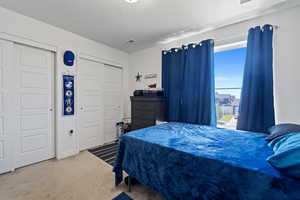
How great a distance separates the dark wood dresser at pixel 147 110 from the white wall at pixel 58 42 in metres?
1.30

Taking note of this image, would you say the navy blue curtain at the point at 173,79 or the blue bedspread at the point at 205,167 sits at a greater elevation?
the navy blue curtain at the point at 173,79

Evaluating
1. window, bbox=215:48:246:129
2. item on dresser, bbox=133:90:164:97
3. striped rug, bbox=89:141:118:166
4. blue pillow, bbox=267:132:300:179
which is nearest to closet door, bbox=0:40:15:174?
striped rug, bbox=89:141:118:166

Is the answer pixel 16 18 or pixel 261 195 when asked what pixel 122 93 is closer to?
pixel 16 18

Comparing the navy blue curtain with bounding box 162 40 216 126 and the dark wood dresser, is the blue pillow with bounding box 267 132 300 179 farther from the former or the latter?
the dark wood dresser

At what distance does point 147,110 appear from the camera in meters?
3.02

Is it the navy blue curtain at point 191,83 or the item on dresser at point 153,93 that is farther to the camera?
the item on dresser at point 153,93

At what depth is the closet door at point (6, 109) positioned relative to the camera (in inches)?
82.7

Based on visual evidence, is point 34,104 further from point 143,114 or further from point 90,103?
point 143,114

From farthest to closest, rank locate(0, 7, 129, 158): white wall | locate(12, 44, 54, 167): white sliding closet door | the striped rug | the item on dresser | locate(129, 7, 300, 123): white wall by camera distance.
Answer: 1. the item on dresser
2. the striped rug
3. locate(12, 44, 54, 167): white sliding closet door
4. locate(0, 7, 129, 158): white wall
5. locate(129, 7, 300, 123): white wall

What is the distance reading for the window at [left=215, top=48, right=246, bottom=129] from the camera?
2.49 meters

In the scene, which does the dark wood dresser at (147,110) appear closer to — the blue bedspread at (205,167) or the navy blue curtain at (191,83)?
the navy blue curtain at (191,83)

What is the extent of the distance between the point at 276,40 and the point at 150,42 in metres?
2.30

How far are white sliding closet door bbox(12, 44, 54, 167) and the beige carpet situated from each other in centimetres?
26

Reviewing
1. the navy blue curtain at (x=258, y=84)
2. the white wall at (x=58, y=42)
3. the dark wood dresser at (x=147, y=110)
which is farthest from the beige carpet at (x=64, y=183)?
the navy blue curtain at (x=258, y=84)
